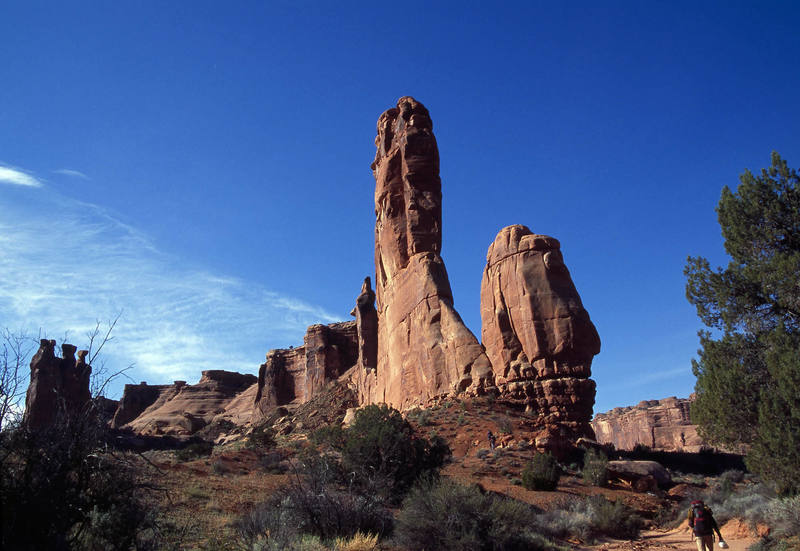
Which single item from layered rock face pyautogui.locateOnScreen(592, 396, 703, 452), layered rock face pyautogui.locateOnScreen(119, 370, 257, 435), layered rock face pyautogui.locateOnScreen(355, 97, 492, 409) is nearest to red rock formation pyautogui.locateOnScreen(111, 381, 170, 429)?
layered rock face pyautogui.locateOnScreen(119, 370, 257, 435)

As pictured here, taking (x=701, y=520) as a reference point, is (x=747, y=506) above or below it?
below

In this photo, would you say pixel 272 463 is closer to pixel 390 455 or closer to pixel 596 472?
pixel 390 455

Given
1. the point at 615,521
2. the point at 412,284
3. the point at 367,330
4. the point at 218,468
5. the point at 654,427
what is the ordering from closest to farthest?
the point at 615,521
the point at 218,468
the point at 412,284
the point at 367,330
the point at 654,427

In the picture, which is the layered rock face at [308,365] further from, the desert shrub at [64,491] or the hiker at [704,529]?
the desert shrub at [64,491]

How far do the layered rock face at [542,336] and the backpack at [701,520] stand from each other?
14638 mm

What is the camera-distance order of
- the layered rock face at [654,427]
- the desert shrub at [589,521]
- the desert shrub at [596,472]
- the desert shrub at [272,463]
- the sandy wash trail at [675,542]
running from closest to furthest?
the sandy wash trail at [675,542] → the desert shrub at [589,521] → the desert shrub at [596,472] → the desert shrub at [272,463] → the layered rock face at [654,427]

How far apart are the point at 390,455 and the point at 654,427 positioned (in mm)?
66990

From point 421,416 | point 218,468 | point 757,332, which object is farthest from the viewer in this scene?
point 421,416

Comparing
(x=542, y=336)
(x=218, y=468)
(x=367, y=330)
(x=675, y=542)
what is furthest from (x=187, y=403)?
(x=675, y=542)

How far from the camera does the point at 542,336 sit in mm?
29609

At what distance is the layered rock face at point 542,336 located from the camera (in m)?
28.4

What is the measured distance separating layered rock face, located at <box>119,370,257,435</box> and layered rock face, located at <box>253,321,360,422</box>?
5500 mm

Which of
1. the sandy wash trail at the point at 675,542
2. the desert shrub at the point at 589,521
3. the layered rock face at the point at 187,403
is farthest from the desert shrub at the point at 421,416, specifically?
the layered rock face at the point at 187,403

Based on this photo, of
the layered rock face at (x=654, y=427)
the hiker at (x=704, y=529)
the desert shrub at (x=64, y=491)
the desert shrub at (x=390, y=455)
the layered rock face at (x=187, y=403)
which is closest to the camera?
the desert shrub at (x=64, y=491)
